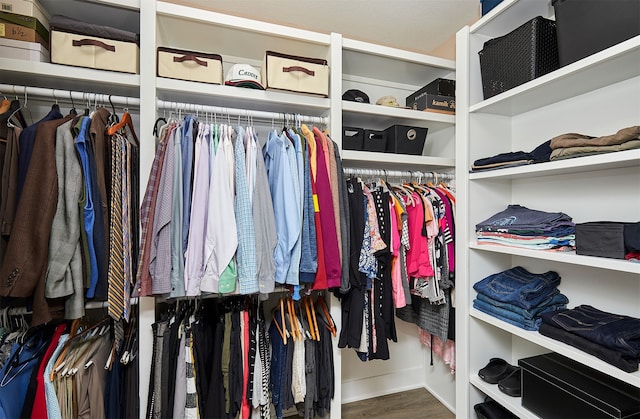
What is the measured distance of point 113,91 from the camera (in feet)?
4.68

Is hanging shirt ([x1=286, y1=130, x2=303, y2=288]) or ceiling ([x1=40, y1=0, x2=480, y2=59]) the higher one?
ceiling ([x1=40, y1=0, x2=480, y2=59])

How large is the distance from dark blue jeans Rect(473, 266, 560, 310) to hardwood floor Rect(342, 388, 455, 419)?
1.05m

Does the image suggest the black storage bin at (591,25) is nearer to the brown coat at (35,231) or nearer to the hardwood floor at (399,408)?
the brown coat at (35,231)

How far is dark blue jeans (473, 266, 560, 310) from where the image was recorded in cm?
134

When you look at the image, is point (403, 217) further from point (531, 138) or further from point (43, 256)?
point (43, 256)

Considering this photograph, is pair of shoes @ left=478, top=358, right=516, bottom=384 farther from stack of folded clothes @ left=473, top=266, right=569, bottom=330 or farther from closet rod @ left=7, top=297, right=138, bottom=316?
closet rod @ left=7, top=297, right=138, bottom=316

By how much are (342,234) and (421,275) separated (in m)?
0.53

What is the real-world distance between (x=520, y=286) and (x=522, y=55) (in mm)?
1053

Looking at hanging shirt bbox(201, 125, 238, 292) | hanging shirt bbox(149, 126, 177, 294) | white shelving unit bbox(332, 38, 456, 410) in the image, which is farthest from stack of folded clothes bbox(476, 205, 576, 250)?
hanging shirt bbox(149, 126, 177, 294)

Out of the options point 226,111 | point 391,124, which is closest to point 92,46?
point 226,111

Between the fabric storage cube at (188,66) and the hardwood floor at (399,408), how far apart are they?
7.18ft

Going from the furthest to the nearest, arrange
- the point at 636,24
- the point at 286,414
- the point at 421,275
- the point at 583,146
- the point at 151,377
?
the point at 286,414 → the point at 421,275 → the point at 151,377 → the point at 583,146 → the point at 636,24

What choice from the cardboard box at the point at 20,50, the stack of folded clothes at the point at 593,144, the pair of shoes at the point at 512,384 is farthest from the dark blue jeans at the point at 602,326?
the cardboard box at the point at 20,50

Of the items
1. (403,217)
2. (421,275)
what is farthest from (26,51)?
(421,275)
